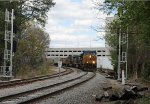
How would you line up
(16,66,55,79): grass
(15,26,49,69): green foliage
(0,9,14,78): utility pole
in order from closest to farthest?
(0,9,14,78): utility pole → (16,66,55,79): grass → (15,26,49,69): green foliage

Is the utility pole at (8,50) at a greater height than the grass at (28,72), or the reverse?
the utility pole at (8,50)

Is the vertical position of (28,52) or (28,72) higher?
(28,52)

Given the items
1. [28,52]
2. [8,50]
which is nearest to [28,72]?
[28,52]

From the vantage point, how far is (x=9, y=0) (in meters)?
53.5

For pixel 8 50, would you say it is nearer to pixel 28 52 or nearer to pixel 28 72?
pixel 28 72

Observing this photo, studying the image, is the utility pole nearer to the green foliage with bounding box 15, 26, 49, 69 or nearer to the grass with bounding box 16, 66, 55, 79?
the grass with bounding box 16, 66, 55, 79

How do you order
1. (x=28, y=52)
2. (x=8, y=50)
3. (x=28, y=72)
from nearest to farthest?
(x=8, y=50) < (x=28, y=72) < (x=28, y=52)

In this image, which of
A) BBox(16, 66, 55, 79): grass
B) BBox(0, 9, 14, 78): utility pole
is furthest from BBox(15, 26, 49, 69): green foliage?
BBox(0, 9, 14, 78): utility pole

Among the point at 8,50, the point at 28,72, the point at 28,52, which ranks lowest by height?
the point at 28,72

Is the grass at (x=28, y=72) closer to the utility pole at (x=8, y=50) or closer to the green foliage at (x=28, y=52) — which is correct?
the green foliage at (x=28, y=52)

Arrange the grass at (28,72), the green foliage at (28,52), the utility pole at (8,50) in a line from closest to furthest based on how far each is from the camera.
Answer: the utility pole at (8,50), the grass at (28,72), the green foliage at (28,52)

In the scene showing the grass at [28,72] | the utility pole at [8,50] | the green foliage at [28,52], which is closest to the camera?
the utility pole at [8,50]

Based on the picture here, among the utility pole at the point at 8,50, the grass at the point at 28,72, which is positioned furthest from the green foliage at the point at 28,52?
the utility pole at the point at 8,50

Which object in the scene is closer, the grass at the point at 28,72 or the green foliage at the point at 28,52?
the grass at the point at 28,72
